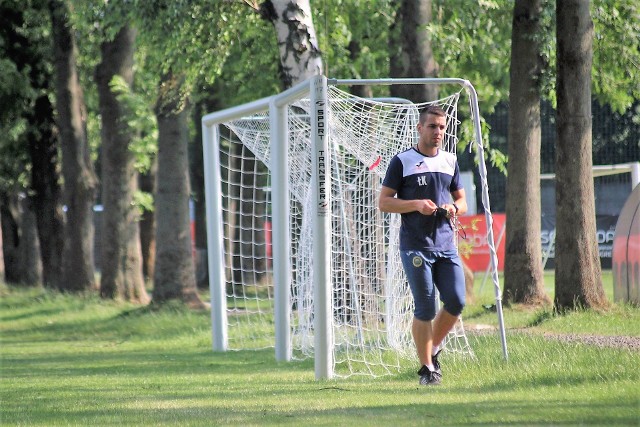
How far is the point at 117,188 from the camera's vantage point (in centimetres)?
2502

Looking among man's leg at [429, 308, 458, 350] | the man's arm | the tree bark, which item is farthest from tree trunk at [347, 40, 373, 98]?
the man's arm

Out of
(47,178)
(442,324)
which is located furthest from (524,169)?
(47,178)

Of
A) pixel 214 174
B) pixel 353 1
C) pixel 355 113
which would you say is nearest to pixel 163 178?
pixel 353 1

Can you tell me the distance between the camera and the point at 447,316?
9.68 metres

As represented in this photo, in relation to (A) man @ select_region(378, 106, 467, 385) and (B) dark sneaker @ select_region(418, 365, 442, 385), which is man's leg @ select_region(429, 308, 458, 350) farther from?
(B) dark sneaker @ select_region(418, 365, 442, 385)

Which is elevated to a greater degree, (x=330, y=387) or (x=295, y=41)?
(x=295, y=41)

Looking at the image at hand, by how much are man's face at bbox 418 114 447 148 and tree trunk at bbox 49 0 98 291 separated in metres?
18.6

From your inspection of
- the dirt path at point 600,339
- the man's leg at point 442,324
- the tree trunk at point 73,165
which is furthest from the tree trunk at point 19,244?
the man's leg at point 442,324

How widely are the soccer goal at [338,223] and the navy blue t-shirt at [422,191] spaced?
92 cm

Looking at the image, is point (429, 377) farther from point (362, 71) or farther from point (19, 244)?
point (19, 244)

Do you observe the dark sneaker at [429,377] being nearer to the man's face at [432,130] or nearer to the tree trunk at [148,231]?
the man's face at [432,130]

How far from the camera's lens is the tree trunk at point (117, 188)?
2502 centimetres

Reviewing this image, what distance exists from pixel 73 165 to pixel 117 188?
2.64m

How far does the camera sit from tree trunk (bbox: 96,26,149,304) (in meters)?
25.0
